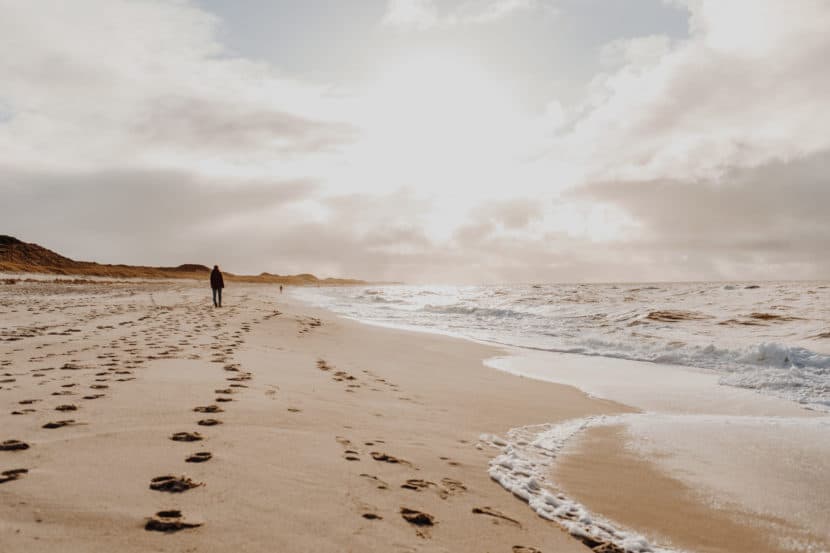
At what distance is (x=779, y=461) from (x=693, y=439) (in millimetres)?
908

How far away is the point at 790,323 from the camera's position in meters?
18.8

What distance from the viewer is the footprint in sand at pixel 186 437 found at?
4.20 metres

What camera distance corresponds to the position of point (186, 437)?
4258mm

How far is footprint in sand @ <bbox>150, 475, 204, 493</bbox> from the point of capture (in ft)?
10.4

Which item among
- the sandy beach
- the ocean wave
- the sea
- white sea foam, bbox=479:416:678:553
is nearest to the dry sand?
the sandy beach

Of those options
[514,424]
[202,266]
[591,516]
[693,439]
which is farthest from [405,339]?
[202,266]

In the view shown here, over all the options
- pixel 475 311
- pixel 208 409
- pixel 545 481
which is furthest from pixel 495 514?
pixel 475 311

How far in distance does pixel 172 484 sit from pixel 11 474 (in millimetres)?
1098

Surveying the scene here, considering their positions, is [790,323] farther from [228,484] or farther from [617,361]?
[228,484]

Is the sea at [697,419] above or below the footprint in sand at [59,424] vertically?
below

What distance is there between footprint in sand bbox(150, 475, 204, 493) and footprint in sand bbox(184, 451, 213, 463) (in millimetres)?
338

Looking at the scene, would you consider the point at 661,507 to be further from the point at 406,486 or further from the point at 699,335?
the point at 699,335

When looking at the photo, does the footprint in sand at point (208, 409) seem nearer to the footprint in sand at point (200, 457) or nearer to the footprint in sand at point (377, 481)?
the footprint in sand at point (200, 457)

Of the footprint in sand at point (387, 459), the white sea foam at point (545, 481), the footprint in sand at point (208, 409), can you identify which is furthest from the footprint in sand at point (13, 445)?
the white sea foam at point (545, 481)
